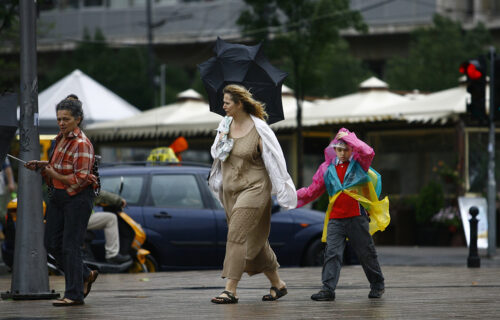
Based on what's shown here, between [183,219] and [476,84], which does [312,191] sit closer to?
[183,219]

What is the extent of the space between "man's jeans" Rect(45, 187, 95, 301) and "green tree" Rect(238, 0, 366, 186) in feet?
53.4

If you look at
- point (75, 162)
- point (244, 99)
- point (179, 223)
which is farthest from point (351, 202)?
point (179, 223)

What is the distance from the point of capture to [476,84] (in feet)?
54.6

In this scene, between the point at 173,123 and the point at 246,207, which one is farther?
the point at 173,123

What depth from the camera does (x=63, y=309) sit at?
8.68 m

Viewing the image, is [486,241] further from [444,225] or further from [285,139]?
[285,139]

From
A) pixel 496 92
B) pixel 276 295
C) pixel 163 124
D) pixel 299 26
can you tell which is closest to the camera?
pixel 276 295

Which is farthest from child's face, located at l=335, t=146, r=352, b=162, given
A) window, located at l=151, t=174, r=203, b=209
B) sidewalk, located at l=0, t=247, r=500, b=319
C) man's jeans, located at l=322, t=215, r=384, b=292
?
window, located at l=151, t=174, r=203, b=209

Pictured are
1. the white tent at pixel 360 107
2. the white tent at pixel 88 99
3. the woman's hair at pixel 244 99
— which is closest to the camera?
the woman's hair at pixel 244 99

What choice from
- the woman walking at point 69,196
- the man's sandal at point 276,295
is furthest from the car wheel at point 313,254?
the woman walking at point 69,196

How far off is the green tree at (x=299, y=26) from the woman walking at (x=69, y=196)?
641 inches

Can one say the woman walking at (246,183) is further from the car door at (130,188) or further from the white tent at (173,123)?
the white tent at (173,123)

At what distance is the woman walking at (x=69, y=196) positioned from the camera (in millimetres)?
8844

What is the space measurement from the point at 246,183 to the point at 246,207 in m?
0.22
